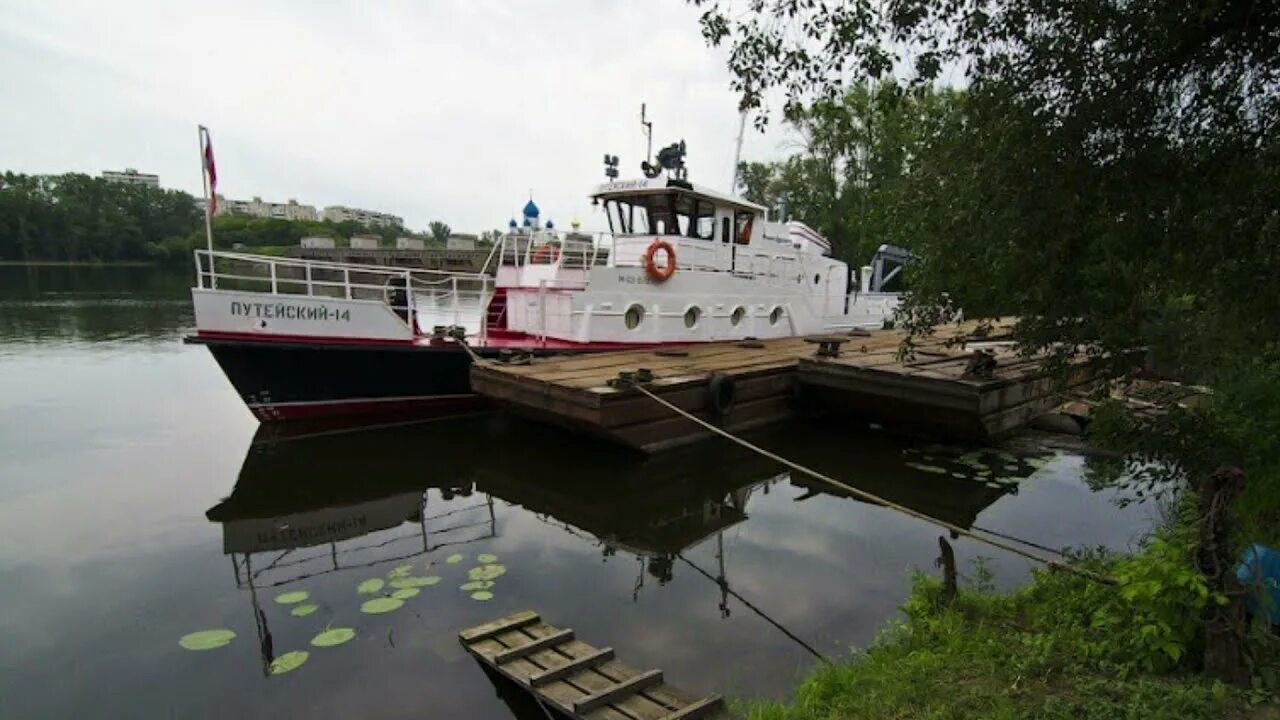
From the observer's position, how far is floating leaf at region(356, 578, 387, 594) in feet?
19.3

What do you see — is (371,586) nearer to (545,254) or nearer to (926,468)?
(926,468)

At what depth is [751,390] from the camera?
10.5 meters

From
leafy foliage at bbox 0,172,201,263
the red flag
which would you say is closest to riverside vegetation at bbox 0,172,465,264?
leafy foliage at bbox 0,172,201,263

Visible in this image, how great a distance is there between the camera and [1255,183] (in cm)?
378

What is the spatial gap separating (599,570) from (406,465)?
4259 millimetres

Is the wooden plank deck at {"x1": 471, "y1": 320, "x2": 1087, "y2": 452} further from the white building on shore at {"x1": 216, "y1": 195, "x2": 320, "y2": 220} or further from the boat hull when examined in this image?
the white building on shore at {"x1": 216, "y1": 195, "x2": 320, "y2": 220}

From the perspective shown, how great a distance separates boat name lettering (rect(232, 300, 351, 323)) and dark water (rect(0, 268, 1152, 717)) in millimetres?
1880

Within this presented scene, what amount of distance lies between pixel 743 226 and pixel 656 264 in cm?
308

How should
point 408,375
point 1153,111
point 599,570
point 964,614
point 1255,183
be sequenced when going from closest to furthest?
point 1255,183 → point 1153,111 → point 964,614 → point 599,570 → point 408,375

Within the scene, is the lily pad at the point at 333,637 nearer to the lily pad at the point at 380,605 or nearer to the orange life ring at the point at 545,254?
the lily pad at the point at 380,605

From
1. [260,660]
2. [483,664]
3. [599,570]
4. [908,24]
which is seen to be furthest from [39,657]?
[908,24]

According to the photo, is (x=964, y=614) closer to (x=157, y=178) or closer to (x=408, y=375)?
(x=408, y=375)

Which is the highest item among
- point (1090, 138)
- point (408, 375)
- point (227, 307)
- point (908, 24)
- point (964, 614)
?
point (908, 24)

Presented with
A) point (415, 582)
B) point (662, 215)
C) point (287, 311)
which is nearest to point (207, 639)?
point (415, 582)
